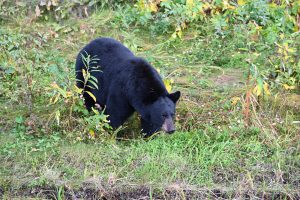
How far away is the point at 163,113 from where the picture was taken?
588cm

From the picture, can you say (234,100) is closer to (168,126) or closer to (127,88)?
(168,126)

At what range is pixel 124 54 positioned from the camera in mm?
6418

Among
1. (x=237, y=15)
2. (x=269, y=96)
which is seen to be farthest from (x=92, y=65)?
(x=237, y=15)

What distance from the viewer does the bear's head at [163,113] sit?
5.87m

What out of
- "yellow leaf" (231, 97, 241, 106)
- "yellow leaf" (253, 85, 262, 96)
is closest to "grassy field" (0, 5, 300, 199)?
"yellow leaf" (231, 97, 241, 106)

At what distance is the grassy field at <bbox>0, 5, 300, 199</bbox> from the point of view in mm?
5324

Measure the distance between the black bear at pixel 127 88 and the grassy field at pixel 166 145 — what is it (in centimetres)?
25

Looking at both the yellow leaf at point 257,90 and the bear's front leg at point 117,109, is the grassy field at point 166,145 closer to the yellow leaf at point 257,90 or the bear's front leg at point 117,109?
the bear's front leg at point 117,109

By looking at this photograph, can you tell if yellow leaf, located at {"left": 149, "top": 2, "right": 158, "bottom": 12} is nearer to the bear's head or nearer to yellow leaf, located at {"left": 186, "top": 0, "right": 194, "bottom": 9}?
yellow leaf, located at {"left": 186, "top": 0, "right": 194, "bottom": 9}

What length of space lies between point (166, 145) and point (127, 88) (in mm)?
774

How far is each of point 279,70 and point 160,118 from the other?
199 centimetres

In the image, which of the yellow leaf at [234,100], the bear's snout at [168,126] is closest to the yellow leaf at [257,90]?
the yellow leaf at [234,100]

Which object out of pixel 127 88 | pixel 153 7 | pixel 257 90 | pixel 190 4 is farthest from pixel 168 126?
pixel 153 7

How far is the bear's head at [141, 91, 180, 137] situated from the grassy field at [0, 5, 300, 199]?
0.69 ft
